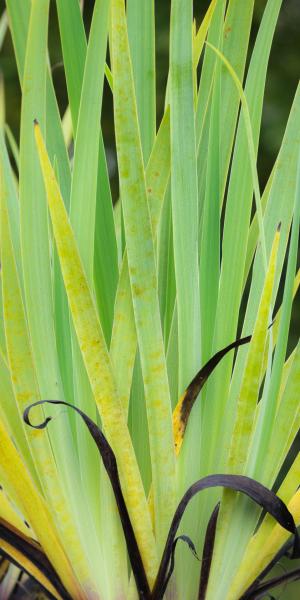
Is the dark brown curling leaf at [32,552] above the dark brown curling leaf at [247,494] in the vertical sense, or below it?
below

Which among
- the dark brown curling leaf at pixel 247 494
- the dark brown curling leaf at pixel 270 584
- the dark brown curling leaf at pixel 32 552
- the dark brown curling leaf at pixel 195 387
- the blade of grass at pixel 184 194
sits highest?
the blade of grass at pixel 184 194

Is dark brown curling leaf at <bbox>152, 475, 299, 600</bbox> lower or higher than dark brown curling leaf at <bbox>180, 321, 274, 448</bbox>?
lower

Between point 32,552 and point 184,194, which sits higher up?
point 184,194

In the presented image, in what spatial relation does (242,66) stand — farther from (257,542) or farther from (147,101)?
(257,542)

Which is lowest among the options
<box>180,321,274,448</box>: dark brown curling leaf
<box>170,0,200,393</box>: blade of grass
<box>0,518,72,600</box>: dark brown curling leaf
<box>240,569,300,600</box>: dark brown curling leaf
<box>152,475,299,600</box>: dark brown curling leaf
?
<box>0,518,72,600</box>: dark brown curling leaf

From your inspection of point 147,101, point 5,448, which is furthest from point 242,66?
point 5,448

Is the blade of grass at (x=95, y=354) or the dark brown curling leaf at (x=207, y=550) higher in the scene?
the blade of grass at (x=95, y=354)
